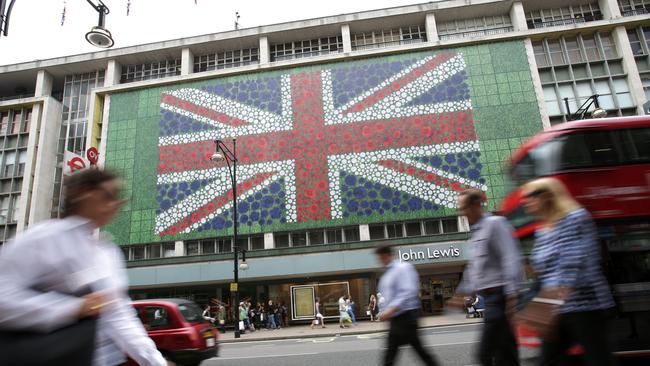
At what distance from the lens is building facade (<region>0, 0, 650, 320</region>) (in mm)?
26219

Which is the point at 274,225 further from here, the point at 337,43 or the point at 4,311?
the point at 4,311

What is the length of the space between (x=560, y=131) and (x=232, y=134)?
973 inches

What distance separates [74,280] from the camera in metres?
1.67

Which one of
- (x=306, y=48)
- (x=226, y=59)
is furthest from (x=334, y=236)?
(x=226, y=59)

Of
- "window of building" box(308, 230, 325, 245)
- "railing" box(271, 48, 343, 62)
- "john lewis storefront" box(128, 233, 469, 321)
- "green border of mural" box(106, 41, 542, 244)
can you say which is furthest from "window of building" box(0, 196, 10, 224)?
"window of building" box(308, 230, 325, 245)

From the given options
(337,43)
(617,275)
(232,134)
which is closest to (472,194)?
(617,275)

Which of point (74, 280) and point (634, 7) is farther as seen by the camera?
point (634, 7)

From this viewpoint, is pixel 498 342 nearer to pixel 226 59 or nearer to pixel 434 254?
pixel 434 254

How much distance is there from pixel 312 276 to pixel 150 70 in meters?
21.4

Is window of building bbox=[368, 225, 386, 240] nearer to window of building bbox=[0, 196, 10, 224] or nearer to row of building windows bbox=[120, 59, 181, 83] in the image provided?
row of building windows bbox=[120, 59, 181, 83]

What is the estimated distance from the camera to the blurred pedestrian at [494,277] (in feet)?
11.7

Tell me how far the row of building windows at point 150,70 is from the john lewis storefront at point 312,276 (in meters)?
15.5

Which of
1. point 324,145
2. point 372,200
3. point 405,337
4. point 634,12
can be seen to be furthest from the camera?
point 634,12

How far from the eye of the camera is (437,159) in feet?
88.3
